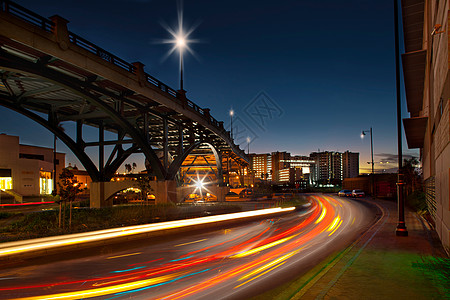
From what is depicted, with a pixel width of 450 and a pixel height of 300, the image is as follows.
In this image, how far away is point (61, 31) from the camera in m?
16.5

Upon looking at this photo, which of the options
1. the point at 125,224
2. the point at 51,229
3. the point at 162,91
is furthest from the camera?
the point at 162,91

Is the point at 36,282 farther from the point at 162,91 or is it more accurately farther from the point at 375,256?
the point at 162,91

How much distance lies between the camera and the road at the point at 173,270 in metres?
6.74

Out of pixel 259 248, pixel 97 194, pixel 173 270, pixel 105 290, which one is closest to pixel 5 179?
pixel 97 194

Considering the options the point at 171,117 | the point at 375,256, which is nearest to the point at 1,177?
the point at 171,117

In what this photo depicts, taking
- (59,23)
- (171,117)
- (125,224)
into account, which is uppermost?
(59,23)

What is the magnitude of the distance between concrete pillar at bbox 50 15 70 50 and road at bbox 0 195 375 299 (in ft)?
37.7

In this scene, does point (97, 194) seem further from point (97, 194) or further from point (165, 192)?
point (165, 192)

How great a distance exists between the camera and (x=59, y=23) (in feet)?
53.7

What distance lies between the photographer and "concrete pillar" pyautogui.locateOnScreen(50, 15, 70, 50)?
53.0 feet

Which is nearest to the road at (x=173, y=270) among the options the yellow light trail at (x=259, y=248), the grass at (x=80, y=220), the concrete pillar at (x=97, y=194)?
the yellow light trail at (x=259, y=248)

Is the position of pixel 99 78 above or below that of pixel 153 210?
above

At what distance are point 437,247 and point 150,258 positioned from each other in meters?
9.85

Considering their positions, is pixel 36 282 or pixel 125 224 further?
pixel 125 224
